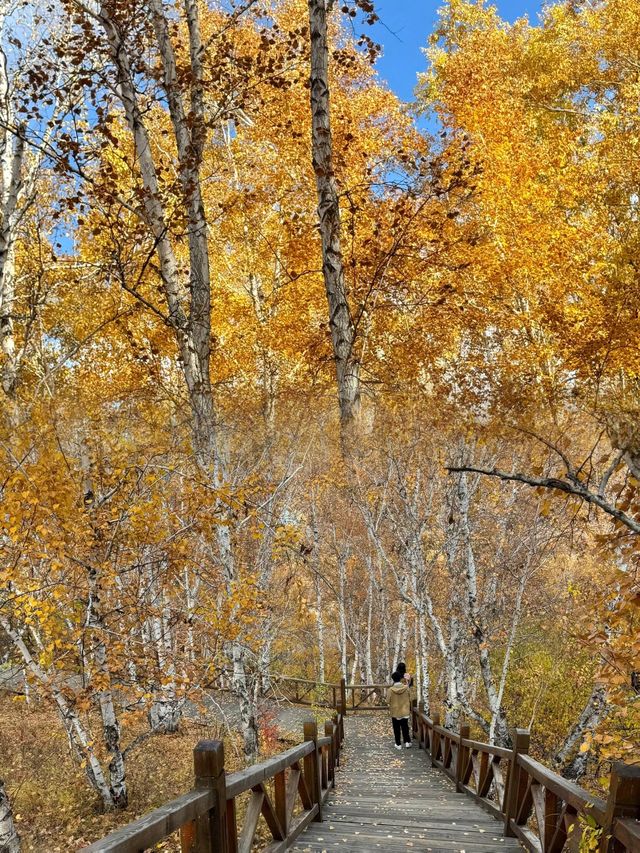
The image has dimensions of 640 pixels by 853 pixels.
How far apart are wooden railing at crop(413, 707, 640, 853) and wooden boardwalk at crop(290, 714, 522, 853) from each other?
213 millimetres

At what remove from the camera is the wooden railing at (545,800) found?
116 inches

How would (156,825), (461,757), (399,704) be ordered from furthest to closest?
1. (399,704)
2. (461,757)
3. (156,825)

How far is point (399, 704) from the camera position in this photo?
12703 mm

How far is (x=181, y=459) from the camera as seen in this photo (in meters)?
10.3

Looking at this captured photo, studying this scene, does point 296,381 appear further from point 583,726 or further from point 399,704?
point 583,726

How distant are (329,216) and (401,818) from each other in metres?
7.24

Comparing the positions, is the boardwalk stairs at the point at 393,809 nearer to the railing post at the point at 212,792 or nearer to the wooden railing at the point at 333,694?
Result: the railing post at the point at 212,792

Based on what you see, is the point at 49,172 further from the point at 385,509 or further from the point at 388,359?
the point at 388,359

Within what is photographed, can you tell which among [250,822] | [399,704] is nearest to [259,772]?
[250,822]

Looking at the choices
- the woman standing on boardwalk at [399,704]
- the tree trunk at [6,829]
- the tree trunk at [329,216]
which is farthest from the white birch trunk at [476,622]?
the tree trunk at [6,829]

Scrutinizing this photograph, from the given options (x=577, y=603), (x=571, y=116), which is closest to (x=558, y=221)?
(x=571, y=116)

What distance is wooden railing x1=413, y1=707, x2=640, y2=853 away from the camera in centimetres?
294

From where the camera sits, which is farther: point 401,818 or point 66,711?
point 66,711

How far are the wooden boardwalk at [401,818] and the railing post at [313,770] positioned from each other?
0.72ft
